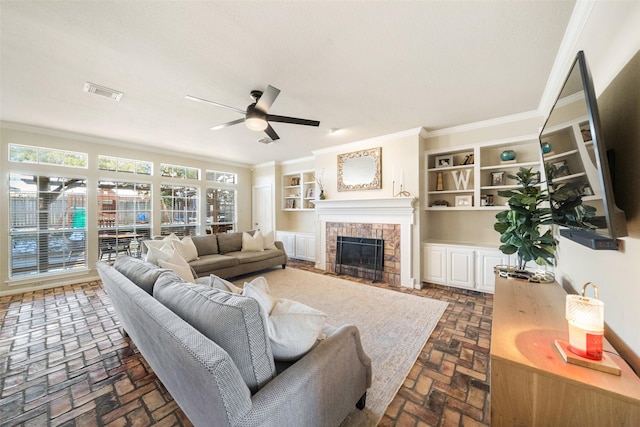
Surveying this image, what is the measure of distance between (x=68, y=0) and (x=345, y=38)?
1.85m

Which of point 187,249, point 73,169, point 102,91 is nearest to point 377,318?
point 187,249

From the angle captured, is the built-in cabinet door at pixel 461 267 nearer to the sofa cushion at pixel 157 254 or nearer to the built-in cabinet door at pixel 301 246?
the built-in cabinet door at pixel 301 246

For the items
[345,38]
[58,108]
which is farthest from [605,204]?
[58,108]

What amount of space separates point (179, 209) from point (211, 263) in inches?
96.5

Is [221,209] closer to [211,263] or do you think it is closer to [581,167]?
[211,263]

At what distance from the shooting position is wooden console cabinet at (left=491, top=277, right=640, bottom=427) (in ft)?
2.88

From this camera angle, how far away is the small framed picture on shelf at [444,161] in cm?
400

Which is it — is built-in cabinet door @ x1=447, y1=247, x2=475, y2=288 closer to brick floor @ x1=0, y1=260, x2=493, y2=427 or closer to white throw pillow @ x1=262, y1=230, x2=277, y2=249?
brick floor @ x1=0, y1=260, x2=493, y2=427

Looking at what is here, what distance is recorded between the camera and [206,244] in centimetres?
448

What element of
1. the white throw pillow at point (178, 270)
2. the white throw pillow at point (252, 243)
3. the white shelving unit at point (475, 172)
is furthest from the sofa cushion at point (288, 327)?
the white throw pillow at point (252, 243)

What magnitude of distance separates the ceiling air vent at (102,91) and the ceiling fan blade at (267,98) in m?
1.73

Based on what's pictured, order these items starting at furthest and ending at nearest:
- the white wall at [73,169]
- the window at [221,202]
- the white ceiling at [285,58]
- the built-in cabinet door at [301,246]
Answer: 1. the window at [221,202]
2. the built-in cabinet door at [301,246]
3. the white wall at [73,169]
4. the white ceiling at [285,58]

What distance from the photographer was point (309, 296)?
3.50 m

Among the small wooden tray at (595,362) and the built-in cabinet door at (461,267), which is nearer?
the small wooden tray at (595,362)
